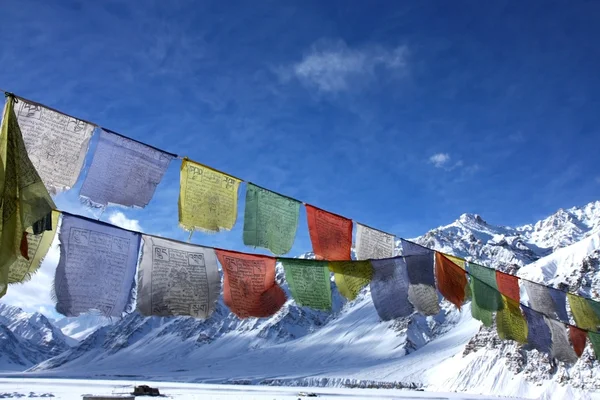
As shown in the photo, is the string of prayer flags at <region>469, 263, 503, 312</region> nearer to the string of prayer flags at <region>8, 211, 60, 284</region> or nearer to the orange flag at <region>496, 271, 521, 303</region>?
the orange flag at <region>496, 271, 521, 303</region>

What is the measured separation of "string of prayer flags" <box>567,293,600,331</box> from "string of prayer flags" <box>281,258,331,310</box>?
8.72 metres

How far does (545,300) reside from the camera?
535 inches

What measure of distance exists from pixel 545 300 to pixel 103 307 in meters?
11.9

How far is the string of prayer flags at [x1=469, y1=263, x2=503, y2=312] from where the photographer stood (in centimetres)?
1120

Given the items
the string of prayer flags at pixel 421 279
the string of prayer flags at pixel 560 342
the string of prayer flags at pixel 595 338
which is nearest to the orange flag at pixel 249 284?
the string of prayer flags at pixel 421 279

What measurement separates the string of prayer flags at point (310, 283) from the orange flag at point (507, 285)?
562cm

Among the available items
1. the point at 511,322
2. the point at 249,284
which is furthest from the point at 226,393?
the point at 249,284

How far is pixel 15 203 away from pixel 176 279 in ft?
8.05

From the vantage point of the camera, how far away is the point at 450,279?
10.8m

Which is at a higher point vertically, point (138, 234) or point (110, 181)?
point (110, 181)

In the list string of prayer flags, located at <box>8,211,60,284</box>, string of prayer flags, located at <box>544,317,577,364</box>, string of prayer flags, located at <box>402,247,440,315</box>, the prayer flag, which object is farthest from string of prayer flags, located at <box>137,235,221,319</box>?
string of prayer flags, located at <box>544,317,577,364</box>

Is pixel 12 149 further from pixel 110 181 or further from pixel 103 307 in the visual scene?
pixel 103 307

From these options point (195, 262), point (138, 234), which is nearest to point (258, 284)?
point (195, 262)

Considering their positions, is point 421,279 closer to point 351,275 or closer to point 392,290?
point 392,290
